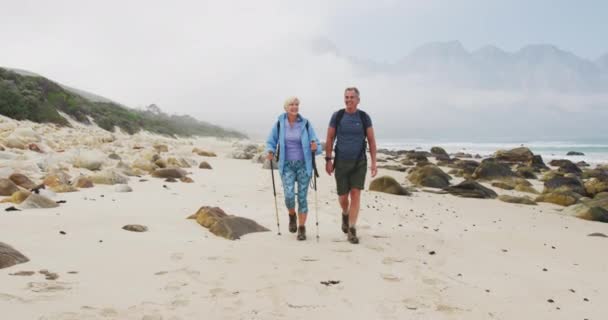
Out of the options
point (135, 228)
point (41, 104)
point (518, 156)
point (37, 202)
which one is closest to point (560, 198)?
point (135, 228)

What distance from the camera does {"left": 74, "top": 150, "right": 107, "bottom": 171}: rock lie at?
10414mm

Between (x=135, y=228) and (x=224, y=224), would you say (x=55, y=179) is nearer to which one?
(x=135, y=228)

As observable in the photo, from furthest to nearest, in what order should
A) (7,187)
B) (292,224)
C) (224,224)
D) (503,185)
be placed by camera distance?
(503,185)
(7,187)
(292,224)
(224,224)

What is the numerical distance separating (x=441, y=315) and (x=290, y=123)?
134 inches

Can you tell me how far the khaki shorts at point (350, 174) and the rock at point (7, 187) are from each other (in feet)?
16.3

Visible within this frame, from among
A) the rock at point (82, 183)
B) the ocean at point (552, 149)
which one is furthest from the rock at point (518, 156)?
the rock at point (82, 183)

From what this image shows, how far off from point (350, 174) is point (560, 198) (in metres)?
7.73

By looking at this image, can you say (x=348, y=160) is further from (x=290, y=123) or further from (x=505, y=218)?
(x=505, y=218)

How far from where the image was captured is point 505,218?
862 centimetres

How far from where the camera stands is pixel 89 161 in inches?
412

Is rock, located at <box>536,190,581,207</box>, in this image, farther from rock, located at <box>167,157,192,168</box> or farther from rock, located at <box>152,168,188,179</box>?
rock, located at <box>167,157,192,168</box>

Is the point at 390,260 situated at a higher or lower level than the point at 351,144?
lower

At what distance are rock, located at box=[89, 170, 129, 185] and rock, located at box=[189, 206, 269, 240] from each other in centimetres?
319

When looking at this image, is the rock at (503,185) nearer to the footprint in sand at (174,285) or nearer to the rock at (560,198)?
the rock at (560,198)
